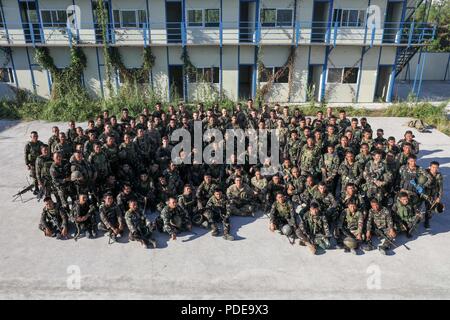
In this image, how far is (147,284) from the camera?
7.46m

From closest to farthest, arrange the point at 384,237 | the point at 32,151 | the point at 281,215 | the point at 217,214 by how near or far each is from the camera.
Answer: the point at 384,237 < the point at 281,215 < the point at 217,214 < the point at 32,151

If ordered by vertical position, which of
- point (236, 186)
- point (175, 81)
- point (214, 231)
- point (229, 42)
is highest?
point (229, 42)

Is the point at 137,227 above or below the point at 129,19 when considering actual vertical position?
below

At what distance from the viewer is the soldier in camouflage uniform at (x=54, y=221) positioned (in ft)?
29.1

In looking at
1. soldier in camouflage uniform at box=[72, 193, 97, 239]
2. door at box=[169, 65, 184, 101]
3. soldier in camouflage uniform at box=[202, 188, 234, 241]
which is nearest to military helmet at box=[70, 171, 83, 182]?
soldier in camouflage uniform at box=[72, 193, 97, 239]

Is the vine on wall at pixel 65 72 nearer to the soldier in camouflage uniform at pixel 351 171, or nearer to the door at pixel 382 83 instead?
the soldier in camouflage uniform at pixel 351 171

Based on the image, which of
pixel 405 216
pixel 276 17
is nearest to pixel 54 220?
pixel 405 216

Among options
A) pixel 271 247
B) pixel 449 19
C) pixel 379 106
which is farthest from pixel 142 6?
pixel 449 19

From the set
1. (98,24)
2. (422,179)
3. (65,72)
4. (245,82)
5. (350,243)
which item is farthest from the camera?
(245,82)

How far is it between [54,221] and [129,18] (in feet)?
45.2

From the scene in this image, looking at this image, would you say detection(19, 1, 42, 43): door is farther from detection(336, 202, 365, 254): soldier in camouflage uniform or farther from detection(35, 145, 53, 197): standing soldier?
detection(336, 202, 365, 254): soldier in camouflage uniform

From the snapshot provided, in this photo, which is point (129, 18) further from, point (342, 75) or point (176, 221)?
point (176, 221)

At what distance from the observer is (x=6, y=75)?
2033 centimetres

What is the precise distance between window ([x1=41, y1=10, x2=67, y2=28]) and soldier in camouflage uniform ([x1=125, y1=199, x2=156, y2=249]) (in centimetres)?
1482
